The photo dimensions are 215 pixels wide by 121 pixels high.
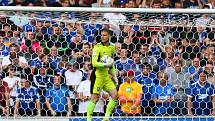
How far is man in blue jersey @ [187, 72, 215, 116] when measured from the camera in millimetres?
9547

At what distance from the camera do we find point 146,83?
973cm

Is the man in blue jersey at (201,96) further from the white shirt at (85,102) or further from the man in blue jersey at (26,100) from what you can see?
the man in blue jersey at (26,100)

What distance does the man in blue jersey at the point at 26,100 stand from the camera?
9367 millimetres

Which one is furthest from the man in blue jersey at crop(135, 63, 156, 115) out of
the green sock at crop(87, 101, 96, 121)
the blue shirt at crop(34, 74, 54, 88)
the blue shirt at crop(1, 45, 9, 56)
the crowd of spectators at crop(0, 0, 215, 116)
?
the blue shirt at crop(1, 45, 9, 56)

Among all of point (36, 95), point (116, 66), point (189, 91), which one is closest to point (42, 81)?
point (36, 95)

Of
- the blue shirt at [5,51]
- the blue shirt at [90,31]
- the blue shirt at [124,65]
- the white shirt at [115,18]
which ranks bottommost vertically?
the blue shirt at [124,65]

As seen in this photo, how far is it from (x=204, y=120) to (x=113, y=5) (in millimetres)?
4323

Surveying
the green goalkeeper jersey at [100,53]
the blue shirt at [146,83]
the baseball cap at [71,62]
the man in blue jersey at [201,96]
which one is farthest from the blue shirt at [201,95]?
the baseball cap at [71,62]

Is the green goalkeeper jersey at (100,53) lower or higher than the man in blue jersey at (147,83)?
higher

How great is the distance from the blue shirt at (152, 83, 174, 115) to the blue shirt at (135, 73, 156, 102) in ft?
0.30

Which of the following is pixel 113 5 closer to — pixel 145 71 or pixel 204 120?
pixel 145 71

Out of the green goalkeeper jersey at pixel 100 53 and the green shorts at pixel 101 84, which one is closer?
the green goalkeeper jersey at pixel 100 53

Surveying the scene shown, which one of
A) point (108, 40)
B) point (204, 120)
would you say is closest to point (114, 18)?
point (108, 40)

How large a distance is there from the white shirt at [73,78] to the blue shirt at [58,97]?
9 cm
